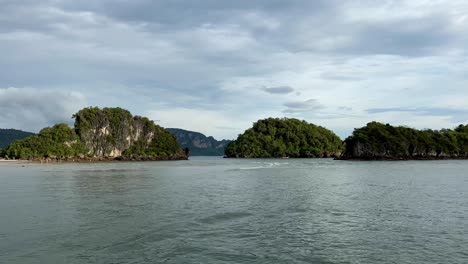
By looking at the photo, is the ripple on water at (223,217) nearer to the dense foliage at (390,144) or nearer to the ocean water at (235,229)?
the ocean water at (235,229)

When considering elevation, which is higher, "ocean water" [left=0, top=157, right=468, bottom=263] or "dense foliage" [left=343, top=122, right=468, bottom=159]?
"dense foliage" [left=343, top=122, right=468, bottom=159]

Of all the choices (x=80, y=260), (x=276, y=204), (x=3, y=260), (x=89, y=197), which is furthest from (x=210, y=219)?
(x=89, y=197)

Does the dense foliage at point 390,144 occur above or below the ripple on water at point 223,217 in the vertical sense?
above

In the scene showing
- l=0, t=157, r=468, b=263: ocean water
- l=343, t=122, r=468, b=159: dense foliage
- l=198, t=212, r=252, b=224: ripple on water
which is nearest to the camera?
l=0, t=157, r=468, b=263: ocean water

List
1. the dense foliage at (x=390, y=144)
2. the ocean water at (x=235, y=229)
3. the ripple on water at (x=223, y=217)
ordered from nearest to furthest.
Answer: the ocean water at (x=235, y=229) < the ripple on water at (x=223, y=217) < the dense foliage at (x=390, y=144)

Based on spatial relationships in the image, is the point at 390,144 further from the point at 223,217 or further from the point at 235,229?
the point at 235,229

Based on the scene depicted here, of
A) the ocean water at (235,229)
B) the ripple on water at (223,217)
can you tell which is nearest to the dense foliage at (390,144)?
the ocean water at (235,229)

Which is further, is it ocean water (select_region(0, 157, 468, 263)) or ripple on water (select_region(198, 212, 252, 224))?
ripple on water (select_region(198, 212, 252, 224))

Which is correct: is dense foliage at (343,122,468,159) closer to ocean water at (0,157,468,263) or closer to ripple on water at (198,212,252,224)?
ocean water at (0,157,468,263)

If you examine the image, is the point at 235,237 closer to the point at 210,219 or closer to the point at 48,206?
the point at 210,219

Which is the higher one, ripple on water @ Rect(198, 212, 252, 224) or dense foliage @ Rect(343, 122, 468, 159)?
dense foliage @ Rect(343, 122, 468, 159)

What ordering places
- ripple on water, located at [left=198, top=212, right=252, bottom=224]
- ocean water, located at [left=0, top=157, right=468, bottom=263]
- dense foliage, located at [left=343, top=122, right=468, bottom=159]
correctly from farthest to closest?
dense foliage, located at [left=343, top=122, right=468, bottom=159]
ripple on water, located at [left=198, top=212, right=252, bottom=224]
ocean water, located at [left=0, top=157, right=468, bottom=263]

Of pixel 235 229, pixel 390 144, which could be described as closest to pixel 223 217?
pixel 235 229

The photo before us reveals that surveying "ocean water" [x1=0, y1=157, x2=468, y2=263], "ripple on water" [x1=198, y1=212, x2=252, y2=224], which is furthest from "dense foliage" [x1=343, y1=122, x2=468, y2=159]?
"ripple on water" [x1=198, y1=212, x2=252, y2=224]
